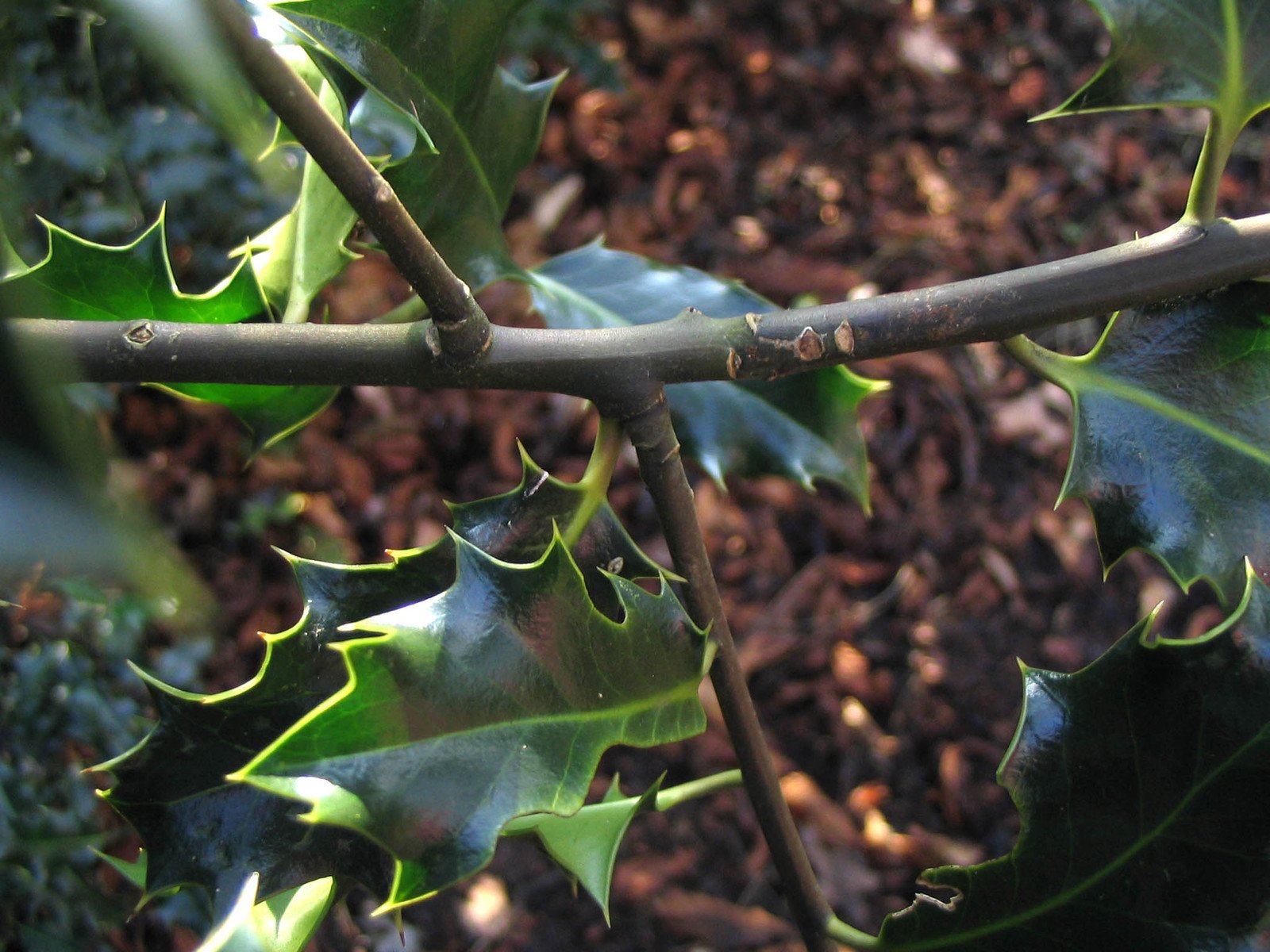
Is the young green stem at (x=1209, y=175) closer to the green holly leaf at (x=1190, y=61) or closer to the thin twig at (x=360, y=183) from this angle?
the green holly leaf at (x=1190, y=61)

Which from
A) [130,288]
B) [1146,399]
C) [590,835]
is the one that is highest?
[130,288]

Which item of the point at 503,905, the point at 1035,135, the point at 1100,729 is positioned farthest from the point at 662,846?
the point at 1035,135

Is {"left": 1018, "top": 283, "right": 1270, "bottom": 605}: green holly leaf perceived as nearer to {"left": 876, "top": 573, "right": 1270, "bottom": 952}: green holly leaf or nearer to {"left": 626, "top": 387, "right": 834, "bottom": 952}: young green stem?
{"left": 876, "top": 573, "right": 1270, "bottom": 952}: green holly leaf

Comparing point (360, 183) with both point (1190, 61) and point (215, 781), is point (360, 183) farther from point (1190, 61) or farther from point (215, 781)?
point (1190, 61)

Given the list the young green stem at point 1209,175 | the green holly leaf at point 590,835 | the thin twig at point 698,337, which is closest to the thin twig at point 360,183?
the thin twig at point 698,337

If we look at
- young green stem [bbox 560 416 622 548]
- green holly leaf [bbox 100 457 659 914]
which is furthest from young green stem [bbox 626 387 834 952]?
green holly leaf [bbox 100 457 659 914]

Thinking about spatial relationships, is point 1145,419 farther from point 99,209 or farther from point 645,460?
point 99,209

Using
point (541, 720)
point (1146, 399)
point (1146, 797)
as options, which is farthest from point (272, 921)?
point (1146, 399)
